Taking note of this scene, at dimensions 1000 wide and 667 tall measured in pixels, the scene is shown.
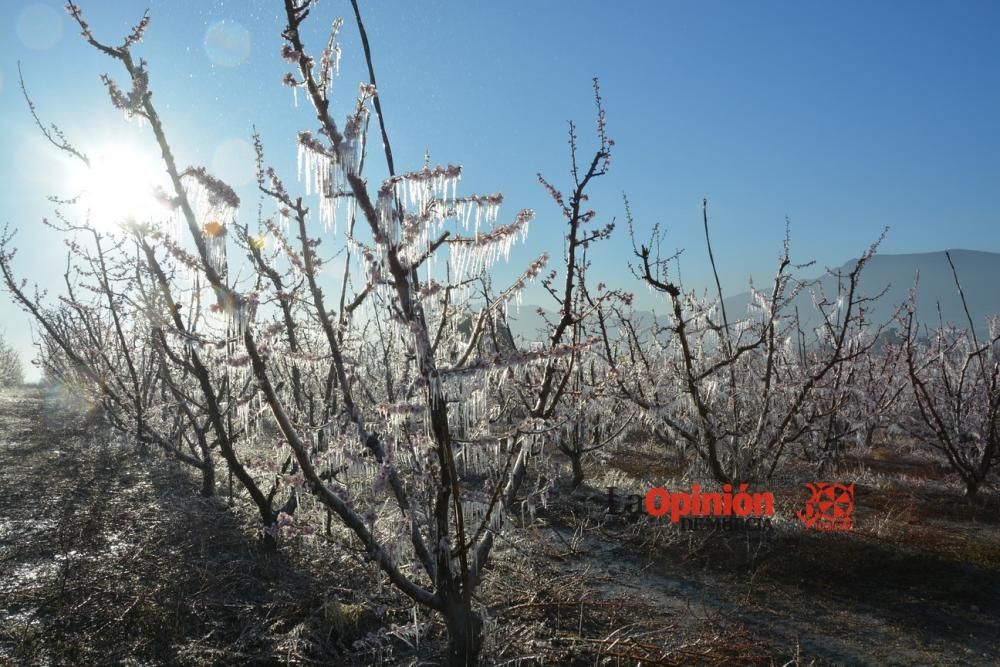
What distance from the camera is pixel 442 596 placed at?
2971 mm

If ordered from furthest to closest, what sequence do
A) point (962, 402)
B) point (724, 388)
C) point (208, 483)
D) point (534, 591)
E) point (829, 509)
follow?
point (962, 402) → point (829, 509) → point (208, 483) → point (724, 388) → point (534, 591)

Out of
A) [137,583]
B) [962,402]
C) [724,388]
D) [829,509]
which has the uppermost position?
[724,388]

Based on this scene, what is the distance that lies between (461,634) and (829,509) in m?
6.07

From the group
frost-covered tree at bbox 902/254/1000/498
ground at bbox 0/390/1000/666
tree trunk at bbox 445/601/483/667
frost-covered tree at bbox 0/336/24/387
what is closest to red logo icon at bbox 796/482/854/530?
ground at bbox 0/390/1000/666

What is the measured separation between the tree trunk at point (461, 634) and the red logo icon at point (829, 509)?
15.7 feet

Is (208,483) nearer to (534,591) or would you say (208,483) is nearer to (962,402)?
(534,591)

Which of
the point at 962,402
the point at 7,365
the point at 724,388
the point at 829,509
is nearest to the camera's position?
the point at 724,388

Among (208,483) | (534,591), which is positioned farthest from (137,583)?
(534,591)

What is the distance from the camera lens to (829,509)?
23.0ft

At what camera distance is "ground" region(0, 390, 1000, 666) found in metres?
3.56

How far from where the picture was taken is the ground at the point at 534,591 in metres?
3.56

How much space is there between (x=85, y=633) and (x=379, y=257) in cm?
354

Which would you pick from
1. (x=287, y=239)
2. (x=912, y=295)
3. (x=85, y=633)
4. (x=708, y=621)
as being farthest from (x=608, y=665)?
(x=912, y=295)

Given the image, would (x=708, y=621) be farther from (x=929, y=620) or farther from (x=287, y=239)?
(x=287, y=239)
